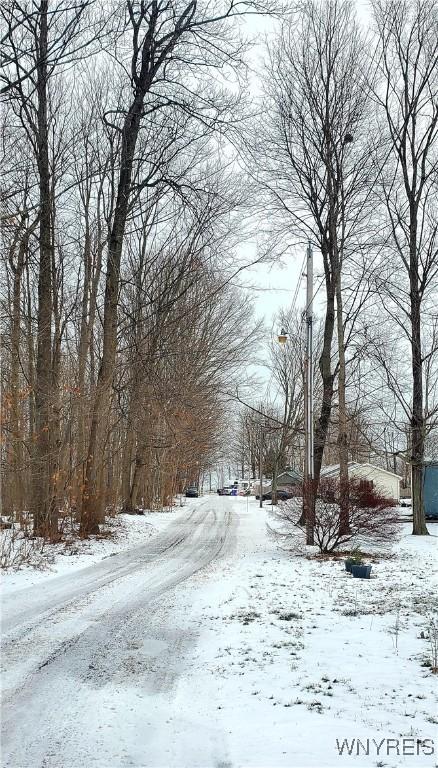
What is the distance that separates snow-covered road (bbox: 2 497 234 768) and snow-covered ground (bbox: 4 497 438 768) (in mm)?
19

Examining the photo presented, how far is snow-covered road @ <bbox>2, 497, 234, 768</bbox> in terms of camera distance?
12.4ft

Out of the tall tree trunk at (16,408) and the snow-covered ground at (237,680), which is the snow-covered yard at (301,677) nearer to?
the snow-covered ground at (237,680)

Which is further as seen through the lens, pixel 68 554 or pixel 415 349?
pixel 415 349

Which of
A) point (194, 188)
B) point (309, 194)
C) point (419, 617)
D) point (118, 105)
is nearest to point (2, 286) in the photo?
point (118, 105)

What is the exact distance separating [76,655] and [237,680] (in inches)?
62.7

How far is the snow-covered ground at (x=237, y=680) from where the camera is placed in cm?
371

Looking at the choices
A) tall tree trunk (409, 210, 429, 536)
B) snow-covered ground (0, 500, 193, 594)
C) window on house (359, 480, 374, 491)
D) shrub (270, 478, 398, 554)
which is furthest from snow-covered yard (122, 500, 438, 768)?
tall tree trunk (409, 210, 429, 536)

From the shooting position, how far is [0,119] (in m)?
9.85

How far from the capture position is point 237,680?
16.4 feet

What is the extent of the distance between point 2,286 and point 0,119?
23.8 feet

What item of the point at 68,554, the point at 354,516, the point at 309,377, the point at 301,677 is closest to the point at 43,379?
the point at 68,554

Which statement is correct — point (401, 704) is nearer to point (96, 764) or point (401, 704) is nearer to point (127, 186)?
point (96, 764)

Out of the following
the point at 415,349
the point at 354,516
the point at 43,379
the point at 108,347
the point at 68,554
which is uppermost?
the point at 415,349

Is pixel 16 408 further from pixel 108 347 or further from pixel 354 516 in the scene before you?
pixel 354 516
